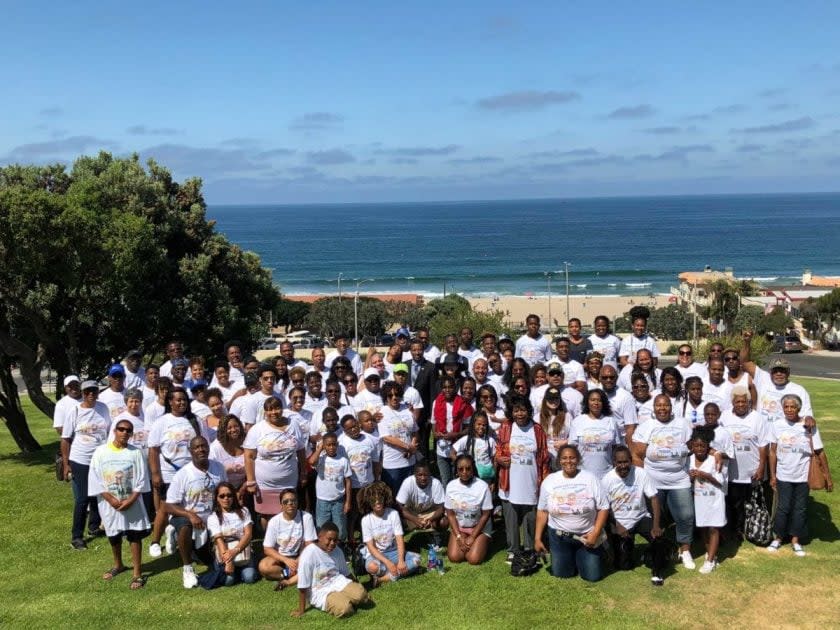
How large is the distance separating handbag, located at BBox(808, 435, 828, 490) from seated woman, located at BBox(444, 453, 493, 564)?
327cm

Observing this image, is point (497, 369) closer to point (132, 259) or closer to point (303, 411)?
point (303, 411)

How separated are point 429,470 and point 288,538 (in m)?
1.62

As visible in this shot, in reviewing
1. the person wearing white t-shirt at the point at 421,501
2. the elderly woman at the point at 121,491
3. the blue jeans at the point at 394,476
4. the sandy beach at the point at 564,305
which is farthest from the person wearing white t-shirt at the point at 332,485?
the sandy beach at the point at 564,305

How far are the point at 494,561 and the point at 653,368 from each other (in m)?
3.09

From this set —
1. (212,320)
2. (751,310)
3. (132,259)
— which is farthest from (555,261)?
(132,259)

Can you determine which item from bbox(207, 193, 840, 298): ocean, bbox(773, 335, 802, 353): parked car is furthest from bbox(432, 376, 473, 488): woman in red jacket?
bbox(207, 193, 840, 298): ocean

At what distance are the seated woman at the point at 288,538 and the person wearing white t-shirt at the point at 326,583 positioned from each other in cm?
29

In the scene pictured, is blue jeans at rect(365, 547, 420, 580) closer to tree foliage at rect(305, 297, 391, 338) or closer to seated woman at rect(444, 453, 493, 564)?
seated woman at rect(444, 453, 493, 564)

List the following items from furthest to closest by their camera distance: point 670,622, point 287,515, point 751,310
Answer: point 751,310, point 287,515, point 670,622

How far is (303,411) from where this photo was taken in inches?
336

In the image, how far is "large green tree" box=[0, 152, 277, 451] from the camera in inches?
475

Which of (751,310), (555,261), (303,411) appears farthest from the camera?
(555,261)

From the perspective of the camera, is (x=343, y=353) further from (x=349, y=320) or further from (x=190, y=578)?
(x=349, y=320)

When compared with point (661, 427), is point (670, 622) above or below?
below
